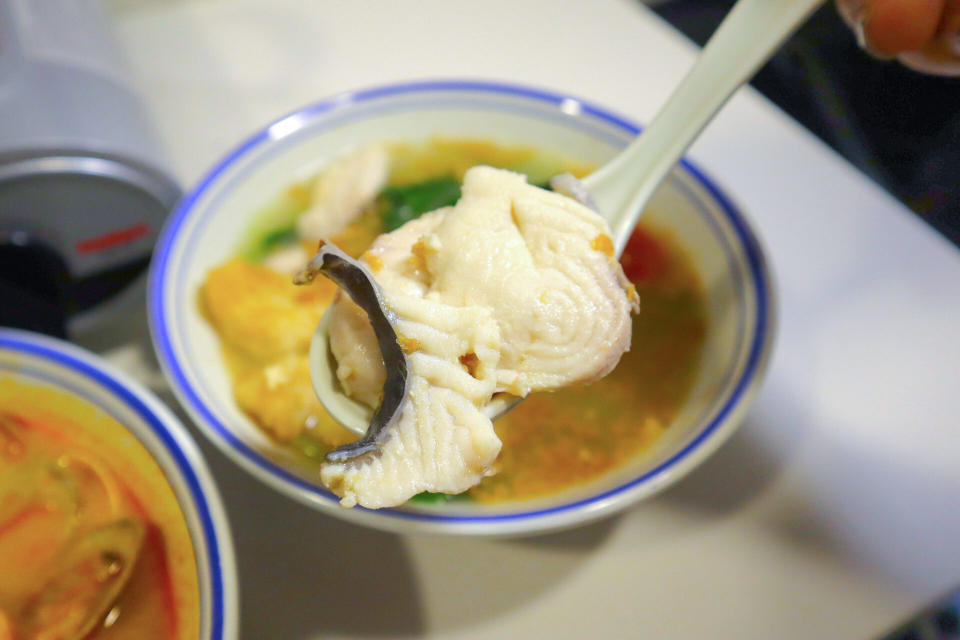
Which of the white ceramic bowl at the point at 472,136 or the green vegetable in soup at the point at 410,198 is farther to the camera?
the green vegetable in soup at the point at 410,198

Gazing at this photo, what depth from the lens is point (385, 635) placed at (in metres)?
0.69

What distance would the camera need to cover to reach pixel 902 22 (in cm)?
75

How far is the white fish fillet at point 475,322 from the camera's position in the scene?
0.52m

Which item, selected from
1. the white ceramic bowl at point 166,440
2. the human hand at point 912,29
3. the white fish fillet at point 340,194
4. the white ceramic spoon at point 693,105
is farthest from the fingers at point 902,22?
the white ceramic bowl at point 166,440

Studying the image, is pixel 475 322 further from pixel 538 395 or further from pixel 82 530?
pixel 82 530

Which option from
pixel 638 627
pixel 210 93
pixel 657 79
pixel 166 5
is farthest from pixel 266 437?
pixel 166 5

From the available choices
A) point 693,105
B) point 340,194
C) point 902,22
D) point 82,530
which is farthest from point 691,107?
point 82,530

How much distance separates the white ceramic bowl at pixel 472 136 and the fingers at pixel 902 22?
9.6 inches

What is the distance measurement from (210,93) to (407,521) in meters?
0.97

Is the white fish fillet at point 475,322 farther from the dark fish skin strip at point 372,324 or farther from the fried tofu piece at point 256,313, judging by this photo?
the fried tofu piece at point 256,313

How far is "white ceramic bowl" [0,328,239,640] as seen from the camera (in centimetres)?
51

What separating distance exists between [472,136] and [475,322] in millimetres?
525

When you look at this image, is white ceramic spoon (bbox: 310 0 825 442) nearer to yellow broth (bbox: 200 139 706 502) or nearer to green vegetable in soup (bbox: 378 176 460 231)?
yellow broth (bbox: 200 139 706 502)

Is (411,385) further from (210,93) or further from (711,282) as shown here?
(210,93)
